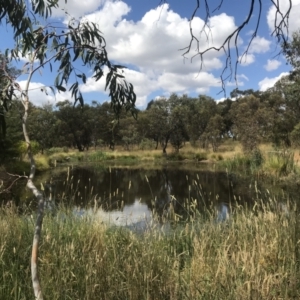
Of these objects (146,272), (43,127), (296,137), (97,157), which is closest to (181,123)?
(97,157)

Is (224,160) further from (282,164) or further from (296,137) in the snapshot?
(282,164)

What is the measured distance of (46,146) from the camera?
118 feet

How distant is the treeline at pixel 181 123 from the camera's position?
27031 mm

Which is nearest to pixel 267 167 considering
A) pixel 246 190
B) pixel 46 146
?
pixel 246 190

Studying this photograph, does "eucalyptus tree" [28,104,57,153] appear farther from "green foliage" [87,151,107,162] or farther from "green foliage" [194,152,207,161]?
"green foliage" [194,152,207,161]

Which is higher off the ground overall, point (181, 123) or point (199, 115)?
point (199, 115)

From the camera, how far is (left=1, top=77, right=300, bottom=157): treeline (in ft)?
88.7

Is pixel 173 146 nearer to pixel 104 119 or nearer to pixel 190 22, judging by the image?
pixel 104 119

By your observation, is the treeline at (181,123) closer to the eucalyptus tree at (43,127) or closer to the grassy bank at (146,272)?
the eucalyptus tree at (43,127)

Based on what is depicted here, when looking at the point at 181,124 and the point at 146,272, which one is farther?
the point at 181,124

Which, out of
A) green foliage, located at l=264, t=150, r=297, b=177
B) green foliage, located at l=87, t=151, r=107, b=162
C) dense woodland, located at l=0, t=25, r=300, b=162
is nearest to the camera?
green foliage, located at l=264, t=150, r=297, b=177

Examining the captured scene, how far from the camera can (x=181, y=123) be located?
114ft

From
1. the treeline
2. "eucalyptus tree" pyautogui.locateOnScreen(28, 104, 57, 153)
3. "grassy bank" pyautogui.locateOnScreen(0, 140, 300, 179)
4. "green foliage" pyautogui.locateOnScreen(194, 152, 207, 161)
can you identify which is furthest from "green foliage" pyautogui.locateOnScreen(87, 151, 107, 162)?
"green foliage" pyautogui.locateOnScreen(194, 152, 207, 161)

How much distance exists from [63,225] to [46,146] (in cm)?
3310
